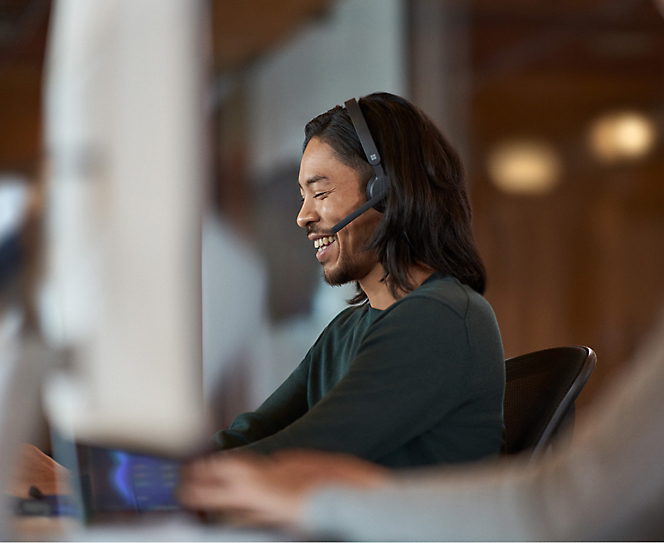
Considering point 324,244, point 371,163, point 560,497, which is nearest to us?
point 560,497

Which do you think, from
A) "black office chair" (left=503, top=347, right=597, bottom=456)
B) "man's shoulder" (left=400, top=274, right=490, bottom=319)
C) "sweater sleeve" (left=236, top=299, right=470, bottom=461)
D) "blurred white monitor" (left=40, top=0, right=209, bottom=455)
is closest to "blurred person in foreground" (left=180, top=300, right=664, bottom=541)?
"blurred white monitor" (left=40, top=0, right=209, bottom=455)

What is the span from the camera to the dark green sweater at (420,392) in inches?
34.9

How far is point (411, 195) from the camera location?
1.19 meters

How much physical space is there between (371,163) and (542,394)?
1.37 ft

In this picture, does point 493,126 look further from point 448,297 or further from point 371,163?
point 448,297

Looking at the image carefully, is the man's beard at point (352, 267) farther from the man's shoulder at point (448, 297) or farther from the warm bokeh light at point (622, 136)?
the warm bokeh light at point (622, 136)

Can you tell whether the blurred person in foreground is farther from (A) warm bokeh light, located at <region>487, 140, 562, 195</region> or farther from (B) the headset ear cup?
(A) warm bokeh light, located at <region>487, 140, 562, 195</region>

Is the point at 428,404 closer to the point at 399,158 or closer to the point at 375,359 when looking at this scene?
the point at 375,359

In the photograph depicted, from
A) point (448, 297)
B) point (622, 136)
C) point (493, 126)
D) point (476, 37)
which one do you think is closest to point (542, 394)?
point (448, 297)

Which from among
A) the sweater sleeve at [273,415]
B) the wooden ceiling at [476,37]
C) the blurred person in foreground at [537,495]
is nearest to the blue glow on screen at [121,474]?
the blurred person in foreground at [537,495]

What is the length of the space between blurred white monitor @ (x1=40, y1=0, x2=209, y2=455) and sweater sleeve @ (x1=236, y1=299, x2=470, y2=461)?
278 millimetres

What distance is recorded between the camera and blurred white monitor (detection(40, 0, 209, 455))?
62 cm

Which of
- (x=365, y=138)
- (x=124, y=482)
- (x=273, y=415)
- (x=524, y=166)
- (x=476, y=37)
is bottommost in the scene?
(x=273, y=415)

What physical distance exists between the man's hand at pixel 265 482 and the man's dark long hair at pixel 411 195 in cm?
61
